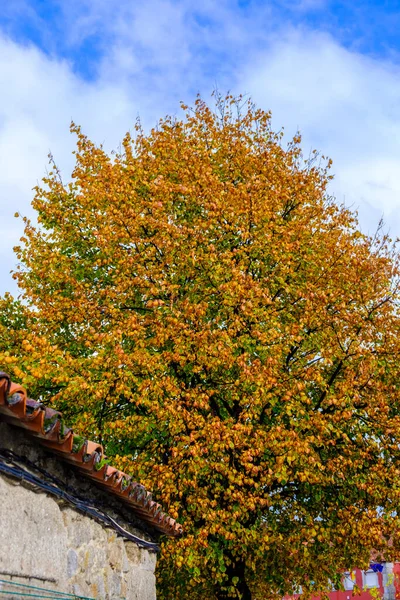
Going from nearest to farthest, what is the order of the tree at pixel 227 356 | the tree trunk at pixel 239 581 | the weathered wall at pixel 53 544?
1. the weathered wall at pixel 53 544
2. the tree at pixel 227 356
3. the tree trunk at pixel 239 581

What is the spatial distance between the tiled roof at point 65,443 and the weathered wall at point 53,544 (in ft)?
0.50

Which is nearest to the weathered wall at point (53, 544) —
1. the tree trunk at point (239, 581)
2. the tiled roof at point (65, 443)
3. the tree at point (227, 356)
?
the tiled roof at point (65, 443)

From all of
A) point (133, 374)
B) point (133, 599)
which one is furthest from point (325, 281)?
point (133, 599)

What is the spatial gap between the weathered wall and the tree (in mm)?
4740

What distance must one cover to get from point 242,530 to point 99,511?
20.4 ft

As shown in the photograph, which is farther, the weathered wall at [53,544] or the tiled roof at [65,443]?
the weathered wall at [53,544]

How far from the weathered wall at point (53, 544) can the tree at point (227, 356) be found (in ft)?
15.6

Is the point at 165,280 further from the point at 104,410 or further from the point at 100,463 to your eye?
the point at 100,463

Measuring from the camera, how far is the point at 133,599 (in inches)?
269

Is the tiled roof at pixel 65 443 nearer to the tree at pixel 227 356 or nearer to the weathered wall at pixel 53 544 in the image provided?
the weathered wall at pixel 53 544

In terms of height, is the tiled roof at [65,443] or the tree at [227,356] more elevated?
the tree at [227,356]

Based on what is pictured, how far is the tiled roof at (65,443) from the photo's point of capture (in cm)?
→ 395

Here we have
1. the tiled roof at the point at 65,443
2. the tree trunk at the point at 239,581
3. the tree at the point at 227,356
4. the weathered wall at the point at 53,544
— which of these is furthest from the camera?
the tree trunk at the point at 239,581

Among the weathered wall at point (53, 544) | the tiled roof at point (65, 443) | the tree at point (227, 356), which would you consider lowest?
the weathered wall at point (53, 544)
